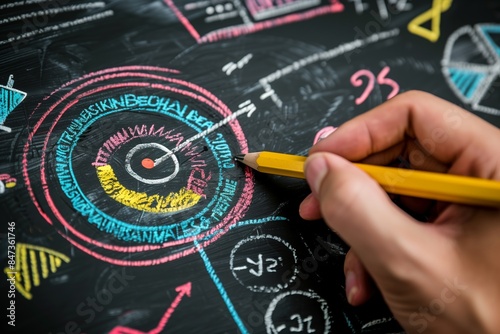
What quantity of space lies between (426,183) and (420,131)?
0.38 ft

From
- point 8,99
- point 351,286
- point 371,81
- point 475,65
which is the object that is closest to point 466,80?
point 475,65

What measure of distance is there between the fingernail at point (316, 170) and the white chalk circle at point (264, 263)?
0.35 feet

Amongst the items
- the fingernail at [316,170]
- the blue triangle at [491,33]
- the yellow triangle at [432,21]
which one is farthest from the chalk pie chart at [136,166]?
the blue triangle at [491,33]

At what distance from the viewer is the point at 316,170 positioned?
660 mm

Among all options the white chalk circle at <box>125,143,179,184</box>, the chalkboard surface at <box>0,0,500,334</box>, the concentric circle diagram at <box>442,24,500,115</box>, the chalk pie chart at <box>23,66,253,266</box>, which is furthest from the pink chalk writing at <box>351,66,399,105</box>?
the white chalk circle at <box>125,143,179,184</box>

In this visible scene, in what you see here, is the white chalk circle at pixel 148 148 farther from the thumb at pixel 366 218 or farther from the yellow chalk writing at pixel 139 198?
the thumb at pixel 366 218

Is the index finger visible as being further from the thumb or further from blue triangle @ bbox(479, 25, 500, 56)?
blue triangle @ bbox(479, 25, 500, 56)

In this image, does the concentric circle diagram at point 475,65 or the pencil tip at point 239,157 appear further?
the concentric circle diagram at point 475,65

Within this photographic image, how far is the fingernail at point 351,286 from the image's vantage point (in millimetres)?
695

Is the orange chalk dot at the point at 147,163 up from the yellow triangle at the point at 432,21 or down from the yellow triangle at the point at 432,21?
up

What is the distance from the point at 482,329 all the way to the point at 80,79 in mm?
640

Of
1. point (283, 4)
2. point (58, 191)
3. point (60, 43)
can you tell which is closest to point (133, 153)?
point (58, 191)

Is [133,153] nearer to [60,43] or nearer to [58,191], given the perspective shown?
[58,191]

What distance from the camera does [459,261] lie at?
25.0 inches
